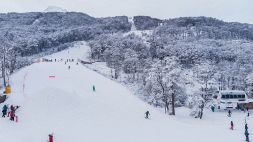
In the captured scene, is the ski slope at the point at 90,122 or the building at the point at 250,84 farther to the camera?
the building at the point at 250,84

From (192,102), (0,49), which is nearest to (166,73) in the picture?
(192,102)

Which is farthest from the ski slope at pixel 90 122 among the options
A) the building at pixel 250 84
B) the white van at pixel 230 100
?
the building at pixel 250 84

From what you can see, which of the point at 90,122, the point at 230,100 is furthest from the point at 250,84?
the point at 90,122

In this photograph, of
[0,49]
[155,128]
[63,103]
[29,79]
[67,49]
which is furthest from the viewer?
[67,49]

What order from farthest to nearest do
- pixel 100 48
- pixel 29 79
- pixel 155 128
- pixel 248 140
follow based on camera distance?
pixel 100 48 → pixel 29 79 → pixel 155 128 → pixel 248 140

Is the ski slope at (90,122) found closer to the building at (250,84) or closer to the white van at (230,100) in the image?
the white van at (230,100)

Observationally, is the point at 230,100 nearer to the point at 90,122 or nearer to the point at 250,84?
the point at 250,84

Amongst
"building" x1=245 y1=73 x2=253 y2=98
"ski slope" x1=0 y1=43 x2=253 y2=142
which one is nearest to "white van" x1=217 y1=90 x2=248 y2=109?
"building" x1=245 y1=73 x2=253 y2=98

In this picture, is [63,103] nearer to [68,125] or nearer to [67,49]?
[68,125]

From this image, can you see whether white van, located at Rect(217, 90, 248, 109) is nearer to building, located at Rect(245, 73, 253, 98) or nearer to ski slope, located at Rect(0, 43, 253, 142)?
building, located at Rect(245, 73, 253, 98)
